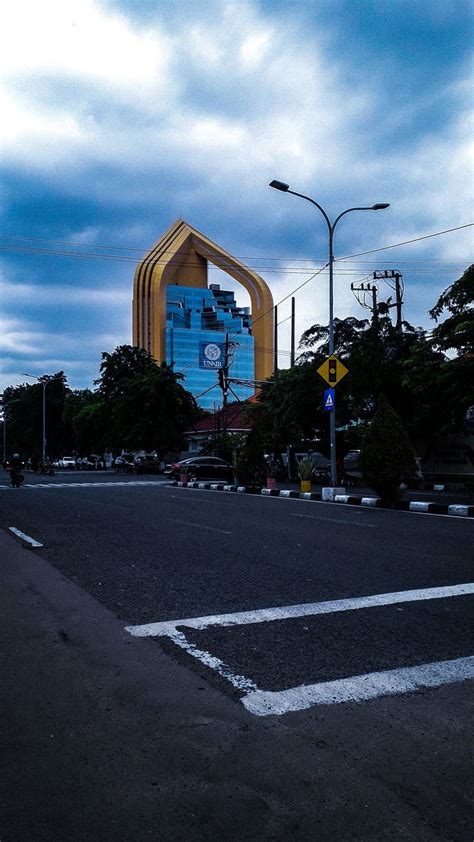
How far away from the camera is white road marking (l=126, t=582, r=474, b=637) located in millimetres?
5754

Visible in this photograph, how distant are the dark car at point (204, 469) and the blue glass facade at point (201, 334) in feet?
207

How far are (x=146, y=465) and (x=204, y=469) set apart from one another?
16.2m

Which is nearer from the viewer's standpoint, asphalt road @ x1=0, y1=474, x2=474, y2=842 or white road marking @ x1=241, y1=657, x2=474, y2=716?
asphalt road @ x1=0, y1=474, x2=474, y2=842

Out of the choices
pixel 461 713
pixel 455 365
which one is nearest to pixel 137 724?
pixel 461 713

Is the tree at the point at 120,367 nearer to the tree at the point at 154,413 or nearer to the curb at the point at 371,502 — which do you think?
the tree at the point at 154,413

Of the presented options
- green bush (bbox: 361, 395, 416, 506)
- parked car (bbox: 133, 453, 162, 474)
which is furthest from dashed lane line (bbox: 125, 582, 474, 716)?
parked car (bbox: 133, 453, 162, 474)

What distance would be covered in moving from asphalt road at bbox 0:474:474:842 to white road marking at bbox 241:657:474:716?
1.0 inches

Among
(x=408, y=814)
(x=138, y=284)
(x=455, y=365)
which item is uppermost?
(x=138, y=284)

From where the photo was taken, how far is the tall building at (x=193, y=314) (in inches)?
3989

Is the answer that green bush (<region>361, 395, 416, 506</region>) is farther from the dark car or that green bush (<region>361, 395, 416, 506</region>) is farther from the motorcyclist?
the motorcyclist

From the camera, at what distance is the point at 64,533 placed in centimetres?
1216

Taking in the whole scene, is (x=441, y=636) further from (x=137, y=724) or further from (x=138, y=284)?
(x=138, y=284)

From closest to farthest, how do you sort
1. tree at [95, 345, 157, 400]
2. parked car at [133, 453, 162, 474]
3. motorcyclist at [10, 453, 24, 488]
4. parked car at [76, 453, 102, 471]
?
motorcyclist at [10, 453, 24, 488], parked car at [133, 453, 162, 474], tree at [95, 345, 157, 400], parked car at [76, 453, 102, 471]

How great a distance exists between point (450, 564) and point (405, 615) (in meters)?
2.92
